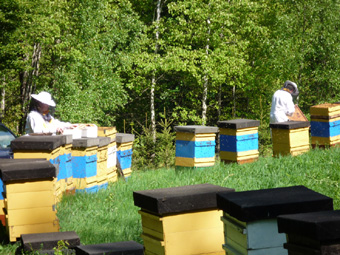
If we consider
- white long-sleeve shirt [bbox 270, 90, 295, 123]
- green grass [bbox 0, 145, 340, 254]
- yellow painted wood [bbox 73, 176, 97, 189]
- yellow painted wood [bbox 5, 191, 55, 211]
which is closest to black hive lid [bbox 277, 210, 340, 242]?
green grass [bbox 0, 145, 340, 254]

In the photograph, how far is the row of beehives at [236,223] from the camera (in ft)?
12.1

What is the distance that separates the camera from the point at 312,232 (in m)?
3.54

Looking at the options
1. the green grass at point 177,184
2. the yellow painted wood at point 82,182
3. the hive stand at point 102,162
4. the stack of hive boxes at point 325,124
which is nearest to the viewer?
the green grass at point 177,184

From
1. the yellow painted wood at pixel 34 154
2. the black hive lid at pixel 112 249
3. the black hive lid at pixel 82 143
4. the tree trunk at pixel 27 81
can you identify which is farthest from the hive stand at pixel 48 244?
the tree trunk at pixel 27 81

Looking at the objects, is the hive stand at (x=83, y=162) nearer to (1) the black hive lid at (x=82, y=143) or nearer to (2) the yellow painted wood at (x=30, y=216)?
(1) the black hive lid at (x=82, y=143)

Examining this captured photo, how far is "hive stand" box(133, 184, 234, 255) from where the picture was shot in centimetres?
515

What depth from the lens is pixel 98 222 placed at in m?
8.18

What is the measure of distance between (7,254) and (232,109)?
92.2 feet

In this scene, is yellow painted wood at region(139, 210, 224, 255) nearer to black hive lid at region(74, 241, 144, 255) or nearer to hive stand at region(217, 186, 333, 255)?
black hive lid at region(74, 241, 144, 255)

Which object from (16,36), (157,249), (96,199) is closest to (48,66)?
(16,36)

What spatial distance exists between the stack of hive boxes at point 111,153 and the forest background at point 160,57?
26.2 feet

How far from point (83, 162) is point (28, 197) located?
311 centimetres

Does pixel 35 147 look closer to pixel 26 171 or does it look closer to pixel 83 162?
pixel 26 171

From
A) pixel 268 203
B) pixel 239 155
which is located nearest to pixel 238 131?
pixel 239 155
